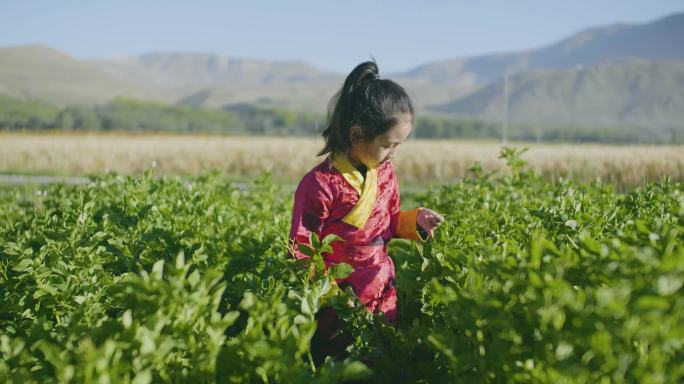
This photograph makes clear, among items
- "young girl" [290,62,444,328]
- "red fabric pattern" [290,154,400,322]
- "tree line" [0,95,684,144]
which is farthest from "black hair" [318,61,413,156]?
"tree line" [0,95,684,144]

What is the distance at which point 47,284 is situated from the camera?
2.64 metres

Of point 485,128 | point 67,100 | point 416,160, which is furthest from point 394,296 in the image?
point 67,100

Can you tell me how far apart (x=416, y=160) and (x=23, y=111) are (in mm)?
91746

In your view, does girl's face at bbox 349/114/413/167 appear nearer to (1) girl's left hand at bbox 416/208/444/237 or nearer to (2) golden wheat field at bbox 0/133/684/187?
(1) girl's left hand at bbox 416/208/444/237

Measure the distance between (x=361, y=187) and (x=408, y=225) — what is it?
415 mm

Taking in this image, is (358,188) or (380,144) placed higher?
(380,144)

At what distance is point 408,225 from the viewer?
3.31m

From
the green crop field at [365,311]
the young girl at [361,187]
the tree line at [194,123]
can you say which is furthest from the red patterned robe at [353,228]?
the tree line at [194,123]

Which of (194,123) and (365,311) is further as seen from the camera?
(194,123)

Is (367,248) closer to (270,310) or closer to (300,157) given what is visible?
(270,310)

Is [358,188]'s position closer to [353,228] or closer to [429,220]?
[353,228]

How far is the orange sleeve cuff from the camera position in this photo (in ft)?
10.7

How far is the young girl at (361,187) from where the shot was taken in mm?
2930

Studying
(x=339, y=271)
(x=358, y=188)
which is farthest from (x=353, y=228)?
(x=339, y=271)
